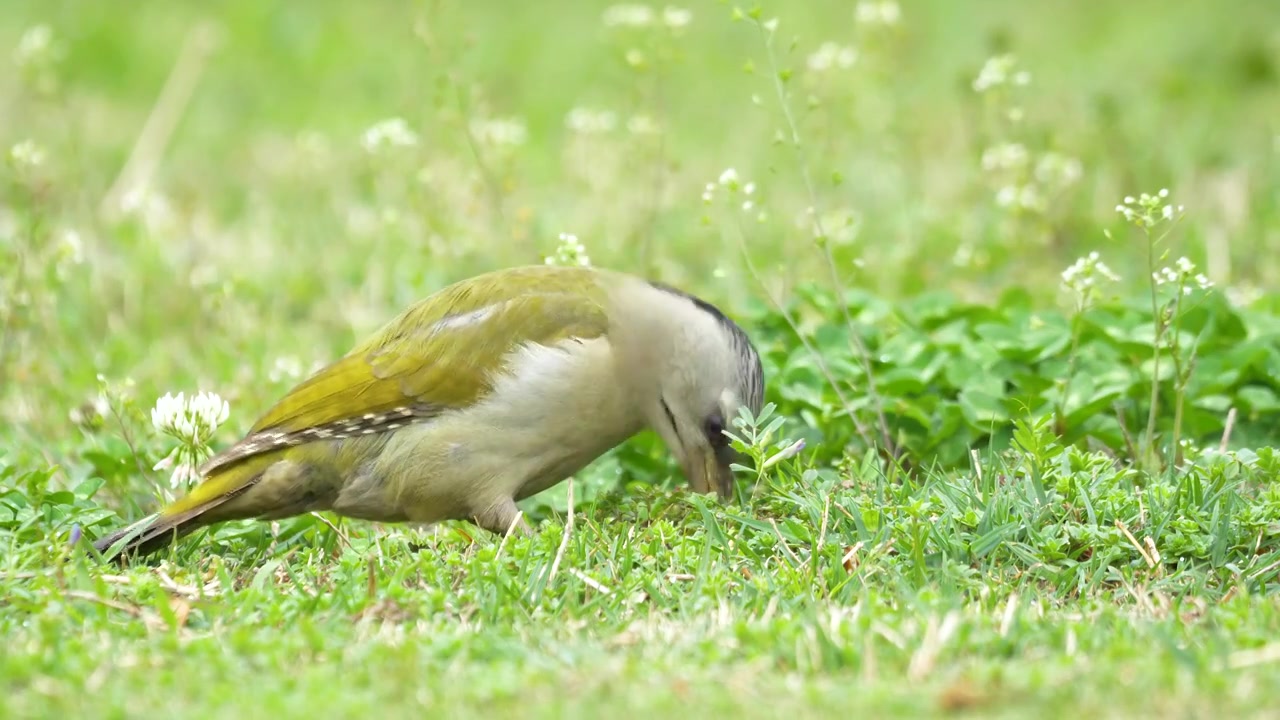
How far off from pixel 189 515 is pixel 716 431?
1.64 meters

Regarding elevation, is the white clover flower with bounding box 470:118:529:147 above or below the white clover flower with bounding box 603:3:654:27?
below

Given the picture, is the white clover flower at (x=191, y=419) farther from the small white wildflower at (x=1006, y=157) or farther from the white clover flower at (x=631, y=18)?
the small white wildflower at (x=1006, y=157)

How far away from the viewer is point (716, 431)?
5.23 metres

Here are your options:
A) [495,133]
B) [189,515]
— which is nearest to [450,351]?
[189,515]

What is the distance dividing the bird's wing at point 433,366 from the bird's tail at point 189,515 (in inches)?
1.8

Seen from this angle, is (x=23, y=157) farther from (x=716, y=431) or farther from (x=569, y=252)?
(x=716, y=431)

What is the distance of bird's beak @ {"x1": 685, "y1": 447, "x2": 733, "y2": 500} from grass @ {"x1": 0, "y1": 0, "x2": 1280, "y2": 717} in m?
0.09

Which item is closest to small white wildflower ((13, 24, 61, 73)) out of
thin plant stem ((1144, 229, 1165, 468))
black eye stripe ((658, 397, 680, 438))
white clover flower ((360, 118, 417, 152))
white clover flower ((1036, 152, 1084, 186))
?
white clover flower ((360, 118, 417, 152))

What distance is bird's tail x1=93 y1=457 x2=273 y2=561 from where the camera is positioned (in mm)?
4953

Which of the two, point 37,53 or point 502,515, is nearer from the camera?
point 502,515

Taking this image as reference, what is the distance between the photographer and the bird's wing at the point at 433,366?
529 centimetres

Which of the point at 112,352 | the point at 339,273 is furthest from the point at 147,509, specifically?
the point at 339,273

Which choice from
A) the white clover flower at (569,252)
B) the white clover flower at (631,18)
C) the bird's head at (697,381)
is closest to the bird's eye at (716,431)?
the bird's head at (697,381)

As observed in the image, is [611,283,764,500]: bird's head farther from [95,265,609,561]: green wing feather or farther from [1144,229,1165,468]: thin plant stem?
[1144,229,1165,468]: thin plant stem
